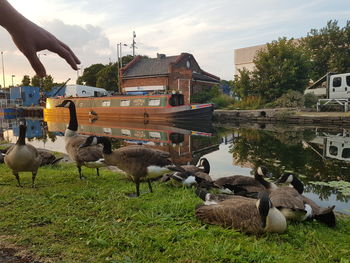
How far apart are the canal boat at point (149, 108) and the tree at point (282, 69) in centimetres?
789

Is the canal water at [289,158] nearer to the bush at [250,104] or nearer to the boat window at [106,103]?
the bush at [250,104]

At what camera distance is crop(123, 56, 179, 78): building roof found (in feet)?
143

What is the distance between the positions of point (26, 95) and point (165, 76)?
31.1m

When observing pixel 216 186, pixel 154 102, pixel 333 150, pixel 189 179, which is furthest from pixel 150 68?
pixel 216 186

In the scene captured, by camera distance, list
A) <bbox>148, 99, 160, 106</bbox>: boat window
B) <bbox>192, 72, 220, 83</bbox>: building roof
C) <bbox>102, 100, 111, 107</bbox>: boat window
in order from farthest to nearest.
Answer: <bbox>192, 72, 220, 83</bbox>: building roof, <bbox>102, 100, 111, 107</bbox>: boat window, <bbox>148, 99, 160, 106</bbox>: boat window

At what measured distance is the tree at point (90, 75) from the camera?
67.5 metres

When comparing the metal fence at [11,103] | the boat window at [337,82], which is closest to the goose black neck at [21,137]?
the boat window at [337,82]

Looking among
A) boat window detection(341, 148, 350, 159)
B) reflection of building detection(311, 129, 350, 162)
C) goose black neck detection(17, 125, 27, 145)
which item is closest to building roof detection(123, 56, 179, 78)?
reflection of building detection(311, 129, 350, 162)

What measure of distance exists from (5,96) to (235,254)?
235 ft

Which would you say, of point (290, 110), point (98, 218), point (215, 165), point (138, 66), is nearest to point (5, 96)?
point (138, 66)

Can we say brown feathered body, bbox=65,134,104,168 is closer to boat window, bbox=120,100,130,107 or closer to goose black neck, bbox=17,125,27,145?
goose black neck, bbox=17,125,27,145

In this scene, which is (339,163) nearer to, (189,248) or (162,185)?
(162,185)

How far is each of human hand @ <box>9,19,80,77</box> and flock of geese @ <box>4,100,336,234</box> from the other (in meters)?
3.45

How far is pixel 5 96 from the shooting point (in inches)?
2467
